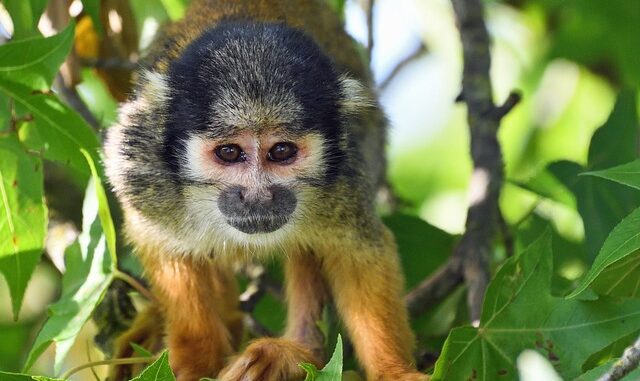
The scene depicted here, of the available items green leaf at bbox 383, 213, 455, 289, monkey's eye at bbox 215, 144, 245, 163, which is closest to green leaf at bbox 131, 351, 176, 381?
monkey's eye at bbox 215, 144, 245, 163

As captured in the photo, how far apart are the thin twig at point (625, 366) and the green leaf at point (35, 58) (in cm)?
268

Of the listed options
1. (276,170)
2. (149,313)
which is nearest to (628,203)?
(276,170)

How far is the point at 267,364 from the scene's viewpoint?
487 centimetres

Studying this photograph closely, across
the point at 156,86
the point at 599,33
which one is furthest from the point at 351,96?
the point at 599,33

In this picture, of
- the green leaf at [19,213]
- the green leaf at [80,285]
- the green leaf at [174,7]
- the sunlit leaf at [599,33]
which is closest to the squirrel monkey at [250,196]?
the green leaf at [80,285]

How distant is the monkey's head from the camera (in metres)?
4.81

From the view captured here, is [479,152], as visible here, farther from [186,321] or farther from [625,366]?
[625,366]

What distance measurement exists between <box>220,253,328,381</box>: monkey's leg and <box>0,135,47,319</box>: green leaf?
1.04 meters

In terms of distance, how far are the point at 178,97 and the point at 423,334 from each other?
1967 mm

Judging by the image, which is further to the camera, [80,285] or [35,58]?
[80,285]

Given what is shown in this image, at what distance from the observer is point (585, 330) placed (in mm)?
4223

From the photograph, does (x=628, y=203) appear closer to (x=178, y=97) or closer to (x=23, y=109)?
(x=178, y=97)

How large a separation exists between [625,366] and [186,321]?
8.77 feet

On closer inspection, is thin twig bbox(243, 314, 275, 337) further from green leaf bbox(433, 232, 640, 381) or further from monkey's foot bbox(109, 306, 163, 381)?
green leaf bbox(433, 232, 640, 381)
